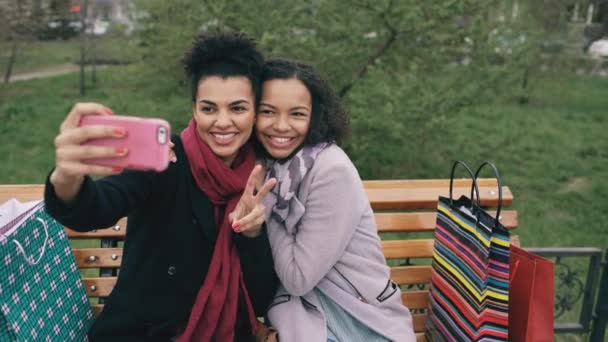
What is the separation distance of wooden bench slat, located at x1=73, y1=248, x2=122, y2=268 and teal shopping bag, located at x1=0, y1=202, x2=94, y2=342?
147mm

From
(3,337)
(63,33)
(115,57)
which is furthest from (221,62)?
(63,33)

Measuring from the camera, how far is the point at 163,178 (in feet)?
7.22

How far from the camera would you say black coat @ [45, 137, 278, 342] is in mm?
2242

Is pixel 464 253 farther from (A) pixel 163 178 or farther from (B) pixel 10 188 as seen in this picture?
(B) pixel 10 188

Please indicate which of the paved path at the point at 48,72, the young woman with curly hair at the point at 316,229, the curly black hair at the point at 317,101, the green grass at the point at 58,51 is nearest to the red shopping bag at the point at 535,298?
the young woman with curly hair at the point at 316,229

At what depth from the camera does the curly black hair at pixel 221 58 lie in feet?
7.39

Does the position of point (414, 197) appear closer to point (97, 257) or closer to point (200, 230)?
point (200, 230)

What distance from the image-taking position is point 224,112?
2221 millimetres

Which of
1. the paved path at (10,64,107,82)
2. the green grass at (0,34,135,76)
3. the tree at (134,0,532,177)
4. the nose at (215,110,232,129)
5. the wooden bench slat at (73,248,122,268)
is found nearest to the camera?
the nose at (215,110,232,129)

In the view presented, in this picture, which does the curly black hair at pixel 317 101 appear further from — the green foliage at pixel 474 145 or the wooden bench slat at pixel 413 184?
the green foliage at pixel 474 145

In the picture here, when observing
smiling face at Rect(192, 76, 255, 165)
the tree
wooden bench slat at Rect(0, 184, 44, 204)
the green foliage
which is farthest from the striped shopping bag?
the tree

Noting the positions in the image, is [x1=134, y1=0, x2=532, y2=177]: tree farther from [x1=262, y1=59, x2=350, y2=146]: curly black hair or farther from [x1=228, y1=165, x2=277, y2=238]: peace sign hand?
[x1=228, y1=165, x2=277, y2=238]: peace sign hand

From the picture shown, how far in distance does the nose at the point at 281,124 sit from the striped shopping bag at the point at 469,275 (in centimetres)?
81

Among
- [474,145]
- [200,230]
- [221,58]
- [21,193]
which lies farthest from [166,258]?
[474,145]
